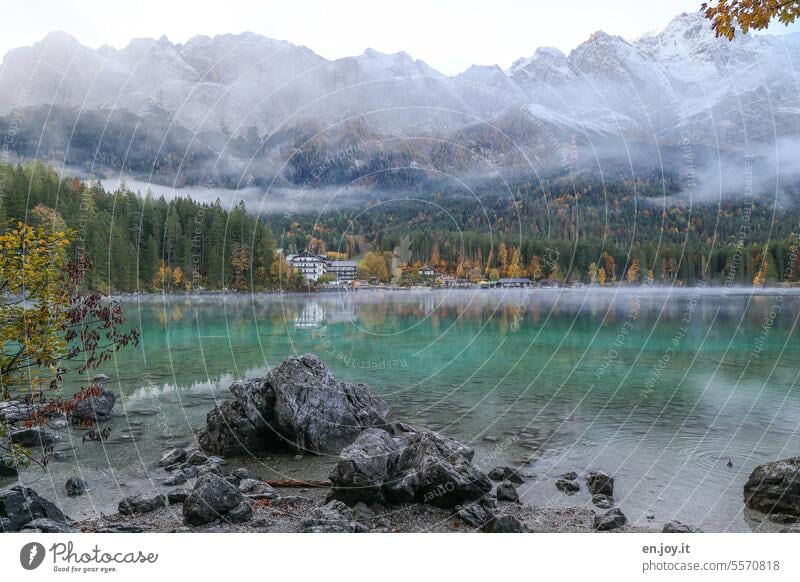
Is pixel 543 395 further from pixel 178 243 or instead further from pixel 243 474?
pixel 178 243

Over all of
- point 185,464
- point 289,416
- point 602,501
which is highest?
point 289,416

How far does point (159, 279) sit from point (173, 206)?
37.0 ft

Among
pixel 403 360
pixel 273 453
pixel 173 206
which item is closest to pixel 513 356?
pixel 403 360

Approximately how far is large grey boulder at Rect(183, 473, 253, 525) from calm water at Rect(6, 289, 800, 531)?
73.9 inches

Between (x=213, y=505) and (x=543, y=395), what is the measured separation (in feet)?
39.7

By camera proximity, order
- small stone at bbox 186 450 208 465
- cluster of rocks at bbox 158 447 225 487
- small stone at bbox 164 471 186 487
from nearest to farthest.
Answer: small stone at bbox 164 471 186 487 < cluster of rocks at bbox 158 447 225 487 < small stone at bbox 186 450 208 465

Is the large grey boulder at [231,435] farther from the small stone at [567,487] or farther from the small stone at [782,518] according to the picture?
the small stone at [782,518]

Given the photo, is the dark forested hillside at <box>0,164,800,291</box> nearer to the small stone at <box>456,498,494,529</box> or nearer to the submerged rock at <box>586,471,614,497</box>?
the submerged rock at <box>586,471,614,497</box>

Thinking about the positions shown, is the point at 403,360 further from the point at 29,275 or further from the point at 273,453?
the point at 29,275

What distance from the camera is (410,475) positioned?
24.4ft

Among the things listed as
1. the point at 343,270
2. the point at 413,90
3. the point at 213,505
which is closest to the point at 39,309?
the point at 213,505

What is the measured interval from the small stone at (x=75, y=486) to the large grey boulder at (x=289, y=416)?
263cm

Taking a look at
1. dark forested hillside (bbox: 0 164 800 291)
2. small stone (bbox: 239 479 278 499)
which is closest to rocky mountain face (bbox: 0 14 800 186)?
dark forested hillside (bbox: 0 164 800 291)

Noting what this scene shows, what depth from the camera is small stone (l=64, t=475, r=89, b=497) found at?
8.09m
